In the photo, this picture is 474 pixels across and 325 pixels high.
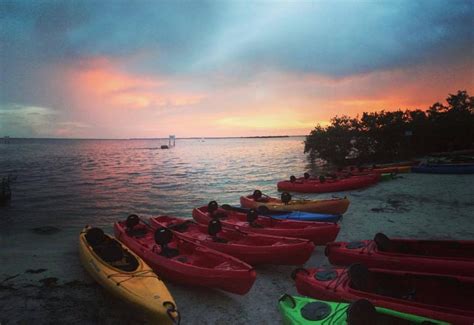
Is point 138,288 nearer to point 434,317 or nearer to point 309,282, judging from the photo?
point 309,282

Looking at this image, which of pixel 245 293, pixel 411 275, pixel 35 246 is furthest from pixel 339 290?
pixel 35 246

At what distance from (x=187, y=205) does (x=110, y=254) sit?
12.7 meters

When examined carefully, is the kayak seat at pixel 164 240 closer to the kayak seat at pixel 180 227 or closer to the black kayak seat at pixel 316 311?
the kayak seat at pixel 180 227

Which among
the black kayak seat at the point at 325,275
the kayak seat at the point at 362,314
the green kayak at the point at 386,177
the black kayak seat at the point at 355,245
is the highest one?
the green kayak at the point at 386,177

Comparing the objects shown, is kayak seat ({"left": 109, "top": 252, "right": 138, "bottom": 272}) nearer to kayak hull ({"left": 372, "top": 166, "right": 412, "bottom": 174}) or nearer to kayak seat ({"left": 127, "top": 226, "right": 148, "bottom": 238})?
kayak seat ({"left": 127, "top": 226, "right": 148, "bottom": 238})

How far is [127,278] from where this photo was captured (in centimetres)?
700

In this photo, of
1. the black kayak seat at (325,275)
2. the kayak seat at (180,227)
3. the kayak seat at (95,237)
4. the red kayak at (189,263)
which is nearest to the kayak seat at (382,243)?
the black kayak seat at (325,275)

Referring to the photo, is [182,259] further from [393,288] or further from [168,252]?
[393,288]

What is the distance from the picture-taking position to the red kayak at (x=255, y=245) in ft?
27.5

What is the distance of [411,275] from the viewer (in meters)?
6.00

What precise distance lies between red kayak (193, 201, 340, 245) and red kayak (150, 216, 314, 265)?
2.38 ft

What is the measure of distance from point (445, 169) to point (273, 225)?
19.1 m

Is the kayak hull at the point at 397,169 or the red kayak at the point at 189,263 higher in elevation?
the kayak hull at the point at 397,169

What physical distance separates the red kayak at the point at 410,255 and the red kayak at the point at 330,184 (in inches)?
471
